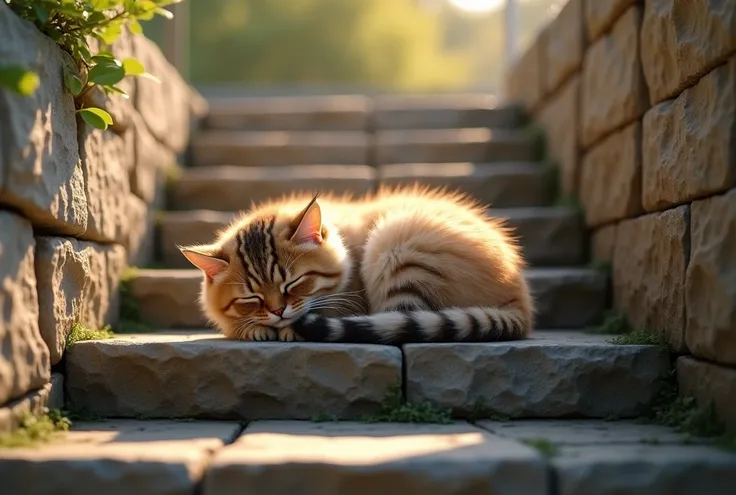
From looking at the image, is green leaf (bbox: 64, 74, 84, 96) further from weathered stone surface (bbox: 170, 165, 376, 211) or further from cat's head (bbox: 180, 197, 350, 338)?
weathered stone surface (bbox: 170, 165, 376, 211)

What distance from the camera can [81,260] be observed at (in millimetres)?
3111

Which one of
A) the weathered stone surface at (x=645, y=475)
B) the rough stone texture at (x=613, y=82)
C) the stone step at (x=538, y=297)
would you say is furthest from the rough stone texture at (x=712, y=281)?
the stone step at (x=538, y=297)

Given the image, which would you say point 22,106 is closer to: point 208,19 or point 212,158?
point 212,158

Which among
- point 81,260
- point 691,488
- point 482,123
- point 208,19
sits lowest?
point 691,488

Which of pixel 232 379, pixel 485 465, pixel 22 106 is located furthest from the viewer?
pixel 232 379

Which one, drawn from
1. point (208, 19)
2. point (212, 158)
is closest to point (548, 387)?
point (212, 158)

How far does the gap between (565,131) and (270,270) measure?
8.20ft

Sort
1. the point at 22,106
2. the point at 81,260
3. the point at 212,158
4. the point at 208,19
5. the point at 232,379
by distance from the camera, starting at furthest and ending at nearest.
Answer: the point at 208,19 < the point at 212,158 < the point at 81,260 < the point at 232,379 < the point at 22,106

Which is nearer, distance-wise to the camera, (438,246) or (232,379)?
(232,379)

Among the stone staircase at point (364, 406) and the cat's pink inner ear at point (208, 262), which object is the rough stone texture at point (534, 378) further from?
the cat's pink inner ear at point (208, 262)

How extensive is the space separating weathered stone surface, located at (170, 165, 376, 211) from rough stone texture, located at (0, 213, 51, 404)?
7.79ft

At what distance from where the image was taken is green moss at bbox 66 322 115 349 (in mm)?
2992

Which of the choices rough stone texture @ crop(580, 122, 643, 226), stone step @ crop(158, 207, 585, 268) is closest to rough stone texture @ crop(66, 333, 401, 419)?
rough stone texture @ crop(580, 122, 643, 226)

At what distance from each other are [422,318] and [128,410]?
47.7 inches
